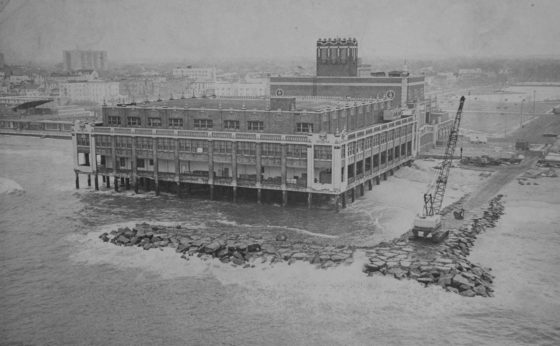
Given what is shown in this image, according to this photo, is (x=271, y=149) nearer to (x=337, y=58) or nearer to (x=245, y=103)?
(x=245, y=103)

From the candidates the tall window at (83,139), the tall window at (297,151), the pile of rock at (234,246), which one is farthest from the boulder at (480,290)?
the tall window at (83,139)

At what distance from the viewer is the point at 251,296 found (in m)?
57.0

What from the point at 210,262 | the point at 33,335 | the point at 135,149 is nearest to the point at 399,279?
the point at 210,262

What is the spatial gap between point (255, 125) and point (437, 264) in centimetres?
4312

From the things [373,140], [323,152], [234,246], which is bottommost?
[234,246]

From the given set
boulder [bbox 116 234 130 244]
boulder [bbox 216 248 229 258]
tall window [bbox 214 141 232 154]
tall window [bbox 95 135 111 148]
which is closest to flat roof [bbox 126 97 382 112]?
tall window [bbox 95 135 111 148]

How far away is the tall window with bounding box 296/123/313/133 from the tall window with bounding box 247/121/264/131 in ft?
18.7

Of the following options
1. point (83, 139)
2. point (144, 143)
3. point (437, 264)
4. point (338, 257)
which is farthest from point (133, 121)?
point (437, 264)

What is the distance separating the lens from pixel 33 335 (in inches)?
1960

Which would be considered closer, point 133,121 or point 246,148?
point 246,148

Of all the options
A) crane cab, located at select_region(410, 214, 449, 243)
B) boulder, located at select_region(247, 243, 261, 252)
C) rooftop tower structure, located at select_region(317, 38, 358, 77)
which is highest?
rooftop tower structure, located at select_region(317, 38, 358, 77)

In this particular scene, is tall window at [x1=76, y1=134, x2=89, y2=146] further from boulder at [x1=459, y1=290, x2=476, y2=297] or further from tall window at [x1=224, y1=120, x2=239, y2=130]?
boulder at [x1=459, y1=290, x2=476, y2=297]

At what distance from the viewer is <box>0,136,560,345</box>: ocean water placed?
4972 centimetres

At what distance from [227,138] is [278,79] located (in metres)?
60.5
